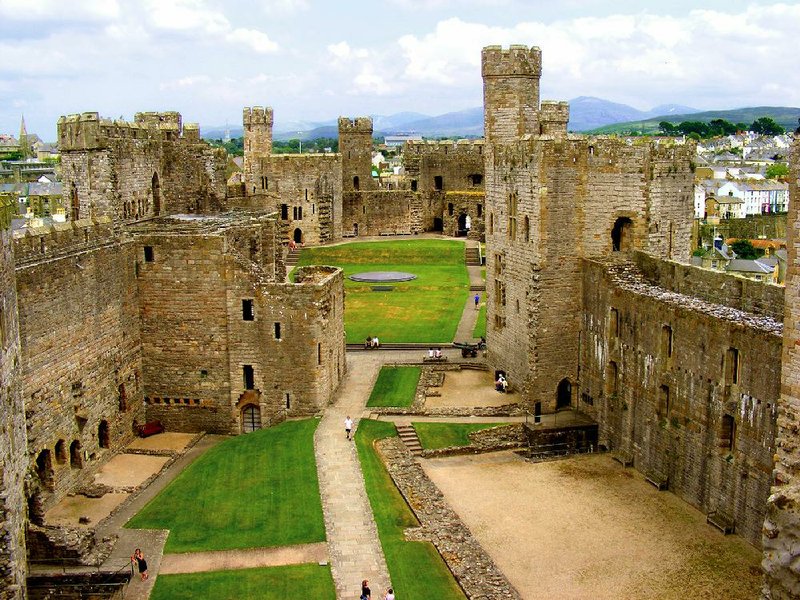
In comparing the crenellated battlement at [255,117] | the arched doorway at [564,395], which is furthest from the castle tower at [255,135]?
the arched doorway at [564,395]

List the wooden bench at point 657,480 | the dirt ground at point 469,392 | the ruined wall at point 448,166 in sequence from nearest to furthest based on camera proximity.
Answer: the wooden bench at point 657,480 → the dirt ground at point 469,392 → the ruined wall at point 448,166

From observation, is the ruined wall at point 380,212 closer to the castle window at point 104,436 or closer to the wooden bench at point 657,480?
the castle window at point 104,436

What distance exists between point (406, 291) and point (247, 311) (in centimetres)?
2415

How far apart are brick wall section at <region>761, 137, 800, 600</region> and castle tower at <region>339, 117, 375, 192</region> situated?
6257 centimetres

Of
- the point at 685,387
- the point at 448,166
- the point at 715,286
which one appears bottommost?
the point at 685,387

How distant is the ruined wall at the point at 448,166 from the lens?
8075cm

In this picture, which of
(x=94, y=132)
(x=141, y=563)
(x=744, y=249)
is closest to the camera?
(x=141, y=563)

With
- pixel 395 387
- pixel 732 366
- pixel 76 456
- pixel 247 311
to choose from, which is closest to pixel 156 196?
pixel 247 311

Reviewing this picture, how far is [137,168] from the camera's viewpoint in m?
39.8

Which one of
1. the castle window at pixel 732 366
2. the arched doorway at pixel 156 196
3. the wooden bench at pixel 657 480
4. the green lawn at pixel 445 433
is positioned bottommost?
the wooden bench at pixel 657 480

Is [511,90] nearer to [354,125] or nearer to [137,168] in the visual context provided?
[137,168]

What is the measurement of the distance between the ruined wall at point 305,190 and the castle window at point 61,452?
44.5 metres

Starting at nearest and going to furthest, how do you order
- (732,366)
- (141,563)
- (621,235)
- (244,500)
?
(141,563) → (732,366) → (244,500) → (621,235)

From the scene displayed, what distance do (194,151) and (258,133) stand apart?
32.7m
